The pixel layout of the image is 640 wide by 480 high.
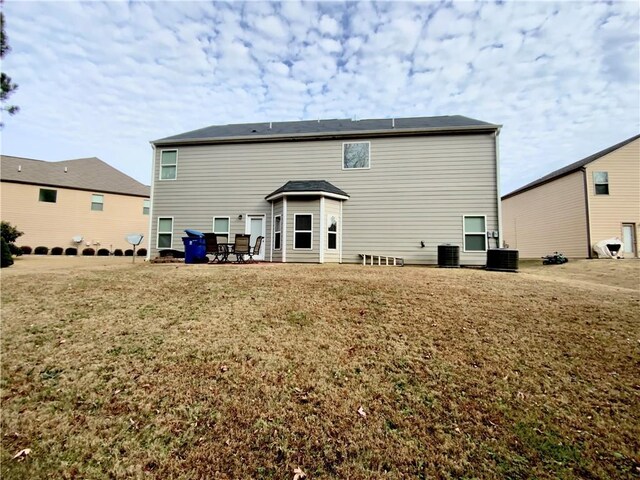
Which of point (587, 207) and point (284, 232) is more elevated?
point (587, 207)

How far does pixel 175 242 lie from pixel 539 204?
24034 mm

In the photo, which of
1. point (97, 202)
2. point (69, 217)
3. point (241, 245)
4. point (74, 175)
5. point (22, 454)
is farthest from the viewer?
point (74, 175)

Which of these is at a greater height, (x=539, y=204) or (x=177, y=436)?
(x=539, y=204)

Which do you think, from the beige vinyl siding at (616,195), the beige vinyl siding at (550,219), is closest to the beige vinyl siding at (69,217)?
the beige vinyl siding at (550,219)

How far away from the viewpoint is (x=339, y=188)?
1335 centimetres

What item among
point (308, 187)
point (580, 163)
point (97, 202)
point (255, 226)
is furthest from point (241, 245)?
point (580, 163)

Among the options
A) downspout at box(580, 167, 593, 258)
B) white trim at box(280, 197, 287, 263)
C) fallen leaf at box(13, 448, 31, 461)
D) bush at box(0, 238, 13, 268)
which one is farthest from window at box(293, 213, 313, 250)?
downspout at box(580, 167, 593, 258)

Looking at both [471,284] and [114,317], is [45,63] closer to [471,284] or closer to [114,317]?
[114,317]

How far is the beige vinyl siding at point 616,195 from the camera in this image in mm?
16594

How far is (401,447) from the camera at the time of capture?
2715 millimetres

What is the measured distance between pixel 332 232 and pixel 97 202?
2112 cm

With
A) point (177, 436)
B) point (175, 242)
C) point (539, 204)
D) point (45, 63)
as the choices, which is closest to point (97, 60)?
point (45, 63)

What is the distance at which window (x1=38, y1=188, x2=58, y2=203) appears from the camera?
21.3 metres

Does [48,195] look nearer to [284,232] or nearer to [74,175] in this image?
[74,175]
